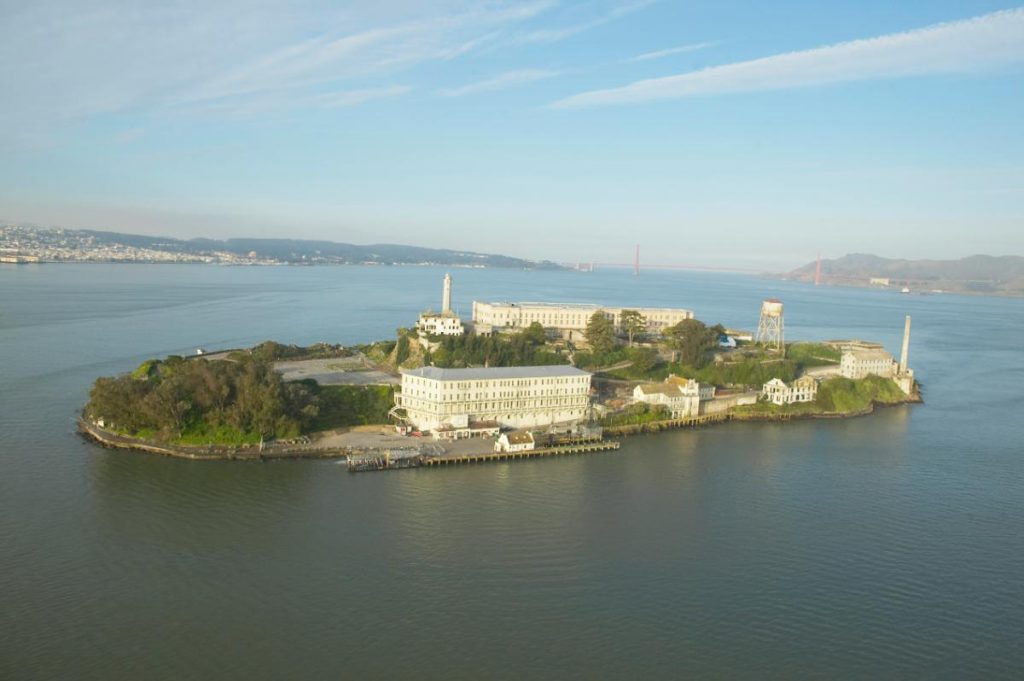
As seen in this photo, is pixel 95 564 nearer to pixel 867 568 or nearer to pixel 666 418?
pixel 867 568

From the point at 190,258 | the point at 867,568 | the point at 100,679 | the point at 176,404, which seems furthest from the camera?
the point at 190,258

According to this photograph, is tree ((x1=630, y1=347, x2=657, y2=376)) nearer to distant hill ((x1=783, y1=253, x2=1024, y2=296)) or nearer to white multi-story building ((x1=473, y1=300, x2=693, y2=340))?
white multi-story building ((x1=473, y1=300, x2=693, y2=340))

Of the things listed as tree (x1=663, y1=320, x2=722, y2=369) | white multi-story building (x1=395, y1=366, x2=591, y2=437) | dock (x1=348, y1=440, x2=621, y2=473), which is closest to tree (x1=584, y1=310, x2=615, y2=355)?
tree (x1=663, y1=320, x2=722, y2=369)

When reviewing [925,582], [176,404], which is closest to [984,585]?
[925,582]

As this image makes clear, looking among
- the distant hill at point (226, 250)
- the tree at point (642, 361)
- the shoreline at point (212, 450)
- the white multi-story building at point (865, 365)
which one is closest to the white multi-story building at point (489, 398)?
the shoreline at point (212, 450)

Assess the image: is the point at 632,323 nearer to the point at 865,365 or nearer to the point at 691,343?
the point at 691,343

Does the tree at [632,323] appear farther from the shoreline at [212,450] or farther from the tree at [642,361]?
the shoreline at [212,450]
